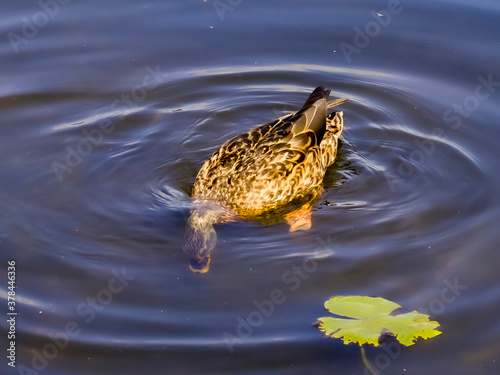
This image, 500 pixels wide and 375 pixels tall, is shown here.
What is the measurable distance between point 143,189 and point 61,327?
2.09 metres

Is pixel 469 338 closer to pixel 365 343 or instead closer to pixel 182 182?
pixel 365 343
